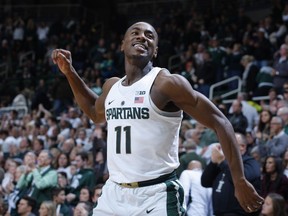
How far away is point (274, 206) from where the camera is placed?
696cm

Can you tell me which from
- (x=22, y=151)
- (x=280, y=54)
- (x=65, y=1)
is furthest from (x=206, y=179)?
(x=65, y=1)

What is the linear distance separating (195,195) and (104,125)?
4.84 m

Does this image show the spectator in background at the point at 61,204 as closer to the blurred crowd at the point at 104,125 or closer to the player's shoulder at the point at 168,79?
the blurred crowd at the point at 104,125

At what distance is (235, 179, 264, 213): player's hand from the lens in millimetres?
4105

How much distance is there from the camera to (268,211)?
23.0ft

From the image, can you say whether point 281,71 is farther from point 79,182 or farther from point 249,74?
point 79,182

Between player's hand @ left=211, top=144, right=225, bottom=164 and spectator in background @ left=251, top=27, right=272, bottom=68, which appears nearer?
player's hand @ left=211, top=144, right=225, bottom=164

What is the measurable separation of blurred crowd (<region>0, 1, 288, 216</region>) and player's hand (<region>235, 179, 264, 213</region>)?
1085 millimetres

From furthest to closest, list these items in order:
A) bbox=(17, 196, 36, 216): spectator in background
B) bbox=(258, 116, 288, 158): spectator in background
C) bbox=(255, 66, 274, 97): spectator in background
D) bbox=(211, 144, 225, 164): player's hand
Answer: bbox=(255, 66, 274, 97): spectator in background, bbox=(17, 196, 36, 216): spectator in background, bbox=(258, 116, 288, 158): spectator in background, bbox=(211, 144, 225, 164): player's hand

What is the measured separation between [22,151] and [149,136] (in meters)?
9.46

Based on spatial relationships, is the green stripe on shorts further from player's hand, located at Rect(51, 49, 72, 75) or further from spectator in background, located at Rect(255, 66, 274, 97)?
spectator in background, located at Rect(255, 66, 274, 97)

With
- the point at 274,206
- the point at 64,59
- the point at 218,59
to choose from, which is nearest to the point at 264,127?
the point at 274,206

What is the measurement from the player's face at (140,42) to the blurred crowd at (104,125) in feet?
3.55

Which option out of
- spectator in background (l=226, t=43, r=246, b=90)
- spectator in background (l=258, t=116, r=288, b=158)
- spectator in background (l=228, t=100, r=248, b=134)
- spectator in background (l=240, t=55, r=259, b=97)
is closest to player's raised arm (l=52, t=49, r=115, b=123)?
spectator in background (l=258, t=116, r=288, b=158)
